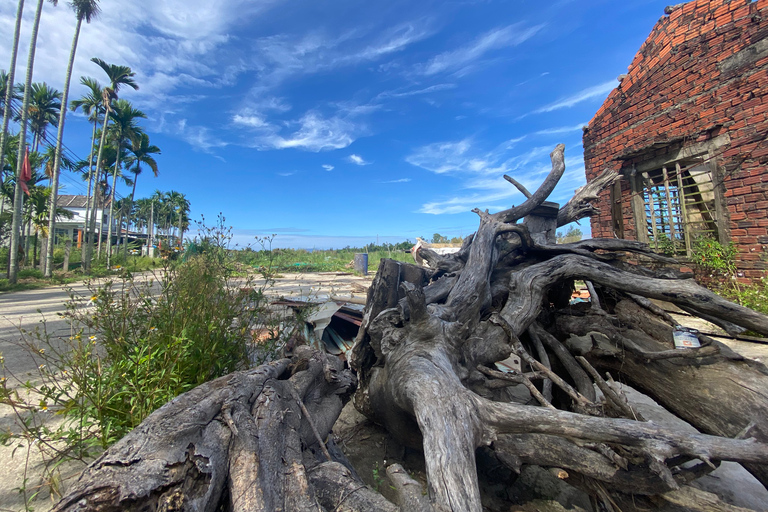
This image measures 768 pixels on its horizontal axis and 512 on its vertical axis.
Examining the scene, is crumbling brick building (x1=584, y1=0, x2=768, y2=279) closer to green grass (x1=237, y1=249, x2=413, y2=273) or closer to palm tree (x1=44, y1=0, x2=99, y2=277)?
green grass (x1=237, y1=249, x2=413, y2=273)

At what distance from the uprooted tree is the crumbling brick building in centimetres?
490

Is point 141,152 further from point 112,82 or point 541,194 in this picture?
point 541,194

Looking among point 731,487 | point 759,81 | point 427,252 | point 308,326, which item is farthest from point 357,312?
point 759,81

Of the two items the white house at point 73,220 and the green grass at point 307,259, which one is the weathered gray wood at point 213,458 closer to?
the green grass at point 307,259

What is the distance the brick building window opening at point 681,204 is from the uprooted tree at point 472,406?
17.6 feet

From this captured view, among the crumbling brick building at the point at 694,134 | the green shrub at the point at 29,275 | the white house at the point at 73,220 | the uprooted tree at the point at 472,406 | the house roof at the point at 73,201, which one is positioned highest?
the house roof at the point at 73,201

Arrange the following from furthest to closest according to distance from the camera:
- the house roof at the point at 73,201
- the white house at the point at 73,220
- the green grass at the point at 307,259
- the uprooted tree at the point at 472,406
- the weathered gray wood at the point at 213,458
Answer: the house roof at the point at 73,201 → the white house at the point at 73,220 → the green grass at the point at 307,259 → the uprooted tree at the point at 472,406 → the weathered gray wood at the point at 213,458

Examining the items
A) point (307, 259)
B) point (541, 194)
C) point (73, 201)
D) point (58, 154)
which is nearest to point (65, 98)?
point (58, 154)

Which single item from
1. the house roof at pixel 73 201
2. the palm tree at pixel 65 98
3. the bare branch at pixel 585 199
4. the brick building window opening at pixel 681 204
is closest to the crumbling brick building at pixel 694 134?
the brick building window opening at pixel 681 204

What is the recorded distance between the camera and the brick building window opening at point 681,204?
22.4ft

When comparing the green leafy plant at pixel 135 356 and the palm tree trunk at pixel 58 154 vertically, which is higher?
the palm tree trunk at pixel 58 154

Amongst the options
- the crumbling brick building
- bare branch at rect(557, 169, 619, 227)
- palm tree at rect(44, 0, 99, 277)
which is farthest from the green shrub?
the crumbling brick building

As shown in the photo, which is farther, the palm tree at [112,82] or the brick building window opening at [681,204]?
the palm tree at [112,82]

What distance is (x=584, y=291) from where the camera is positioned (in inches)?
332
